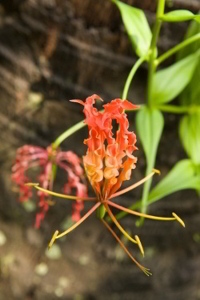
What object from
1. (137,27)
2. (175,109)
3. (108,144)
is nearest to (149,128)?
(175,109)

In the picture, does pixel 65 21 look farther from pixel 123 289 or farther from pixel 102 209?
pixel 123 289

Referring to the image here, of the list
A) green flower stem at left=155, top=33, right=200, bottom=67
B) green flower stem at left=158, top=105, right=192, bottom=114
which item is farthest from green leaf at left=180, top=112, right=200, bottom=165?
green flower stem at left=155, top=33, right=200, bottom=67

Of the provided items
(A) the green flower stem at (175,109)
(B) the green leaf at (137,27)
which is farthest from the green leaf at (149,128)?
(B) the green leaf at (137,27)

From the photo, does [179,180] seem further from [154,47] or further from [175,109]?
[154,47]

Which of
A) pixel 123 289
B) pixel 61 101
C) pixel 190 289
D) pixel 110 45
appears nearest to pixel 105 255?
pixel 123 289

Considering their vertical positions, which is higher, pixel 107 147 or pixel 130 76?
pixel 130 76
